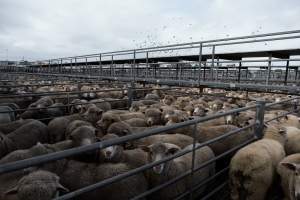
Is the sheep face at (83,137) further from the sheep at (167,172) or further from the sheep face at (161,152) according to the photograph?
the sheep face at (161,152)

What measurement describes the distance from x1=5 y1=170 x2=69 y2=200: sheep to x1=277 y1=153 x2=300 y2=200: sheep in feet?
8.57

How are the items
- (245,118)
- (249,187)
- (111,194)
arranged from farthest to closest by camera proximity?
(245,118), (249,187), (111,194)

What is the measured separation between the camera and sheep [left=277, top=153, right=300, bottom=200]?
331 cm

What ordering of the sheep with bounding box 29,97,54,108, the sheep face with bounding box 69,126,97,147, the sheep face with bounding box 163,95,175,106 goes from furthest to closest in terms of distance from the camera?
the sheep face with bounding box 163,95,175,106 → the sheep with bounding box 29,97,54,108 → the sheep face with bounding box 69,126,97,147

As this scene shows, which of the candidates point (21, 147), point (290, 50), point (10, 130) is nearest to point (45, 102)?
point (10, 130)

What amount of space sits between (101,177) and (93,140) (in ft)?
3.86

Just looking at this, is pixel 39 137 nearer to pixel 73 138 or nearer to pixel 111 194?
pixel 73 138

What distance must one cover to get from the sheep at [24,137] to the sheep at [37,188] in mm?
2127

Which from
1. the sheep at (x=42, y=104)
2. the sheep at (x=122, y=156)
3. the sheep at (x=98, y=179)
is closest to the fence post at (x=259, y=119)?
the sheep at (x=122, y=156)

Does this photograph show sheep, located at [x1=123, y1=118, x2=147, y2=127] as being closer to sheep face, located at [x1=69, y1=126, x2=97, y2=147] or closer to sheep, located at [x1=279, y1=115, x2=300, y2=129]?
sheep face, located at [x1=69, y1=126, x2=97, y2=147]

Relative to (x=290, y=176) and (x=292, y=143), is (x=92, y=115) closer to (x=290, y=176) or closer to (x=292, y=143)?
(x=292, y=143)

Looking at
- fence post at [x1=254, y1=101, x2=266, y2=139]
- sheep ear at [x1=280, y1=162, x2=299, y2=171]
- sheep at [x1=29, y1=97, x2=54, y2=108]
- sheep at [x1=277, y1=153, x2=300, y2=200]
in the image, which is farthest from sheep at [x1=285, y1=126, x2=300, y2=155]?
sheep at [x1=29, y1=97, x2=54, y2=108]

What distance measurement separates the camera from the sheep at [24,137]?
4.86m

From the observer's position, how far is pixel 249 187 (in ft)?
12.1
